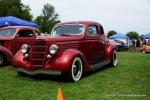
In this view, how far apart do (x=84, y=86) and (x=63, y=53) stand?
1.12m

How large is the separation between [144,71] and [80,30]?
2.55m

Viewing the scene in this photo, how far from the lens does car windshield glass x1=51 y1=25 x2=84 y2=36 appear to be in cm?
1042

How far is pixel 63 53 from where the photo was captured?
899 centimetres

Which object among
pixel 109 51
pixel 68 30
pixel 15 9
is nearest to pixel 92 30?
pixel 68 30

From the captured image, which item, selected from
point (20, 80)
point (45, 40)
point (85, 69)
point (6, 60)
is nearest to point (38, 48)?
point (45, 40)

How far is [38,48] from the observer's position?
9.03 metres

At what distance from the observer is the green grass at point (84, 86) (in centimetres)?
723

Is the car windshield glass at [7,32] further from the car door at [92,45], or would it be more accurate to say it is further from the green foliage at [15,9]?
the green foliage at [15,9]

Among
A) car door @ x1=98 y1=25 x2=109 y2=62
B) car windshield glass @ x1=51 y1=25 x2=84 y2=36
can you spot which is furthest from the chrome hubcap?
car door @ x1=98 y1=25 x2=109 y2=62

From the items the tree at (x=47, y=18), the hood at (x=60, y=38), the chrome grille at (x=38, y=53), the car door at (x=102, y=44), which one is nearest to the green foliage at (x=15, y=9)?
the tree at (x=47, y=18)

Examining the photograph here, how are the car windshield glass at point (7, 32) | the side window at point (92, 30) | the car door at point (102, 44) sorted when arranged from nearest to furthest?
the side window at point (92, 30)
the car door at point (102, 44)
the car windshield glass at point (7, 32)

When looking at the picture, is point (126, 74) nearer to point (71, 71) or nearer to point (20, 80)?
point (71, 71)

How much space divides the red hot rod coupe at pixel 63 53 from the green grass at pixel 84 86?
313mm

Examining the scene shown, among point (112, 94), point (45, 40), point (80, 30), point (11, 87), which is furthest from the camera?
point (80, 30)
